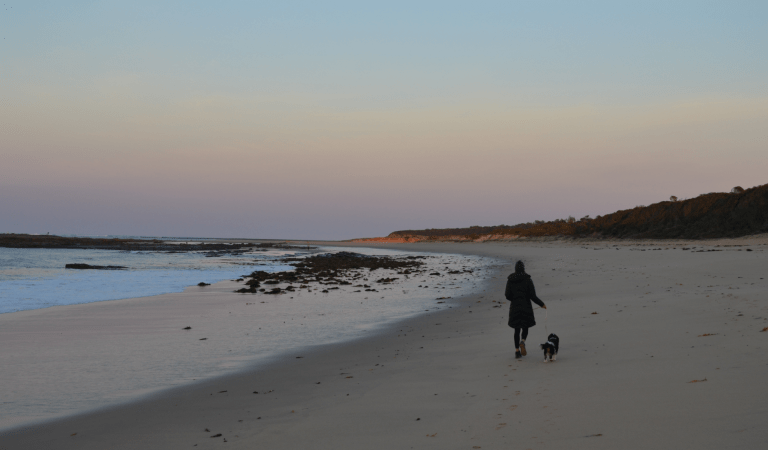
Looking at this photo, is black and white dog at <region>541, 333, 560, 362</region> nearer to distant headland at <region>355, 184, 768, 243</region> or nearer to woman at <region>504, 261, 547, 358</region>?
woman at <region>504, 261, 547, 358</region>

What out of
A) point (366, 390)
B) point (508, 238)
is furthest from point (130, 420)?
point (508, 238)

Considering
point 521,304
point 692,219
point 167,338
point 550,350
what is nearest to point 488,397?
point 550,350

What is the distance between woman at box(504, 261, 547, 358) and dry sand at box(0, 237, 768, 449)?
415 millimetres

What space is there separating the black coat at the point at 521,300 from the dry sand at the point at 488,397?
0.58 metres

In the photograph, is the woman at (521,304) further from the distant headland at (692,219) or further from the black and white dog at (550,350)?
the distant headland at (692,219)

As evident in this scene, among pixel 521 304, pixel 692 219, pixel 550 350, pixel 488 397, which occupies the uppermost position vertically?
pixel 692 219

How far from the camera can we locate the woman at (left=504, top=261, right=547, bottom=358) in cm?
867

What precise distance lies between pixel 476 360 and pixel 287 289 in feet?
49.6

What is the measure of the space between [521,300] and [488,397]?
3.05 meters

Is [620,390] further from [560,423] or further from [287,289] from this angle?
[287,289]

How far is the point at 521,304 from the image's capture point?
886 cm

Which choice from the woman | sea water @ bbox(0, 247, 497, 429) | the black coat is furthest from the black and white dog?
sea water @ bbox(0, 247, 497, 429)

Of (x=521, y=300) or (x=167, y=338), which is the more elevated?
(x=521, y=300)

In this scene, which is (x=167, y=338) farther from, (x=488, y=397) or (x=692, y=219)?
(x=692, y=219)
